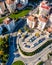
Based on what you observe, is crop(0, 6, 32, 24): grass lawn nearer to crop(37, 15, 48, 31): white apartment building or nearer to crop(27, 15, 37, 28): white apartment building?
crop(27, 15, 37, 28): white apartment building

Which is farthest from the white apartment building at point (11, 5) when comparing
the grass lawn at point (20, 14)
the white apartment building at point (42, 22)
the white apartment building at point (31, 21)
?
the white apartment building at point (42, 22)

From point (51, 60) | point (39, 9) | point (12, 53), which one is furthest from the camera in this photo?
point (39, 9)

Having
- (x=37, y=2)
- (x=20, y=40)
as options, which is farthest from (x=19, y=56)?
(x=37, y=2)

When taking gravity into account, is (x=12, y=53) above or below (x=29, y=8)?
below

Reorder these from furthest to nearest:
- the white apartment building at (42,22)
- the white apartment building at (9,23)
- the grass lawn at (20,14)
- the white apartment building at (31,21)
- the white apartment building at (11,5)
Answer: the white apartment building at (11,5) < the grass lawn at (20,14) < the white apartment building at (31,21) < the white apartment building at (9,23) < the white apartment building at (42,22)

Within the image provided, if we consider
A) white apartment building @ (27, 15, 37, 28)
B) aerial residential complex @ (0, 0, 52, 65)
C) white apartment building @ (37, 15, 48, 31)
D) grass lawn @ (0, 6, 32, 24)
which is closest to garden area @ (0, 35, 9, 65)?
aerial residential complex @ (0, 0, 52, 65)

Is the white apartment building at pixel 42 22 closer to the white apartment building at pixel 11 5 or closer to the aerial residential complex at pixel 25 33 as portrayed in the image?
the aerial residential complex at pixel 25 33

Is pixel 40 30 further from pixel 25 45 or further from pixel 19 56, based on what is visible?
pixel 19 56
